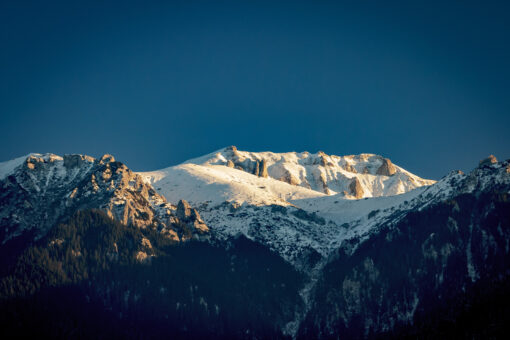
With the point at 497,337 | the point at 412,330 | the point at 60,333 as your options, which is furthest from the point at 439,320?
the point at 60,333

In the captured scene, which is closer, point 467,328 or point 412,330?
point 467,328

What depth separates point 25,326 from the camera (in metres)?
198

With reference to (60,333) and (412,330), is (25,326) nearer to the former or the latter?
(60,333)

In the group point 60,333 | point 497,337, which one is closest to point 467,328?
point 497,337

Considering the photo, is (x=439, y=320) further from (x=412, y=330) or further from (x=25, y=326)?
(x=25, y=326)

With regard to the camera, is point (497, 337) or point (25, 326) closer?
point (497, 337)

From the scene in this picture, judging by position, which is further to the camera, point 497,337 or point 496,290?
point 496,290

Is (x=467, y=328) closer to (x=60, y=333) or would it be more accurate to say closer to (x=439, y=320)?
(x=439, y=320)

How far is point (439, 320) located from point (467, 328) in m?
13.9

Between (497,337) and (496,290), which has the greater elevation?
(496,290)

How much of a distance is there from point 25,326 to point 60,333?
37.3ft

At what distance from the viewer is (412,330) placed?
196 m

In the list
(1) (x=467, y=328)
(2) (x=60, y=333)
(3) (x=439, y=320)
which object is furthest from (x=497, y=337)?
(2) (x=60, y=333)

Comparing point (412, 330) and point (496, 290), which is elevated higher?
point (496, 290)
